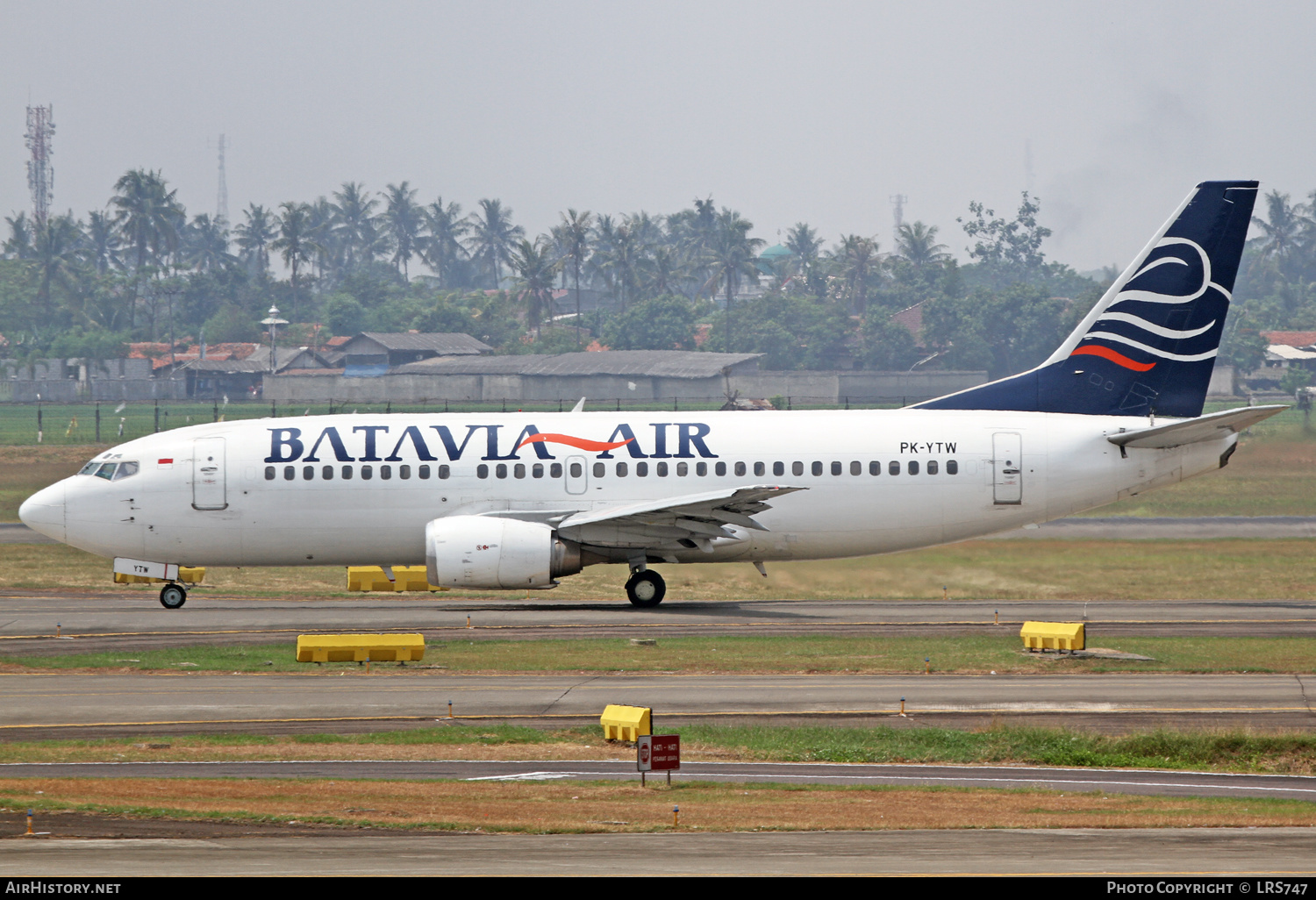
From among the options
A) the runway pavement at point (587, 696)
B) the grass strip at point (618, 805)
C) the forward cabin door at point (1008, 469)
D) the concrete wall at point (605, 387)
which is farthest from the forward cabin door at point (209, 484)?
the concrete wall at point (605, 387)

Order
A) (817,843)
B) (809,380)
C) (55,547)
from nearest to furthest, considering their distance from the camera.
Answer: (817,843) < (55,547) < (809,380)

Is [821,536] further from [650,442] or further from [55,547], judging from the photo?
[55,547]

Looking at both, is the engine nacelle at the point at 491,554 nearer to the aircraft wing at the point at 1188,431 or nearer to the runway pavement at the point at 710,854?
the aircraft wing at the point at 1188,431

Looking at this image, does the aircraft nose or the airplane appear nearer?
the airplane

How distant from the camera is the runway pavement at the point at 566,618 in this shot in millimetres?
35594

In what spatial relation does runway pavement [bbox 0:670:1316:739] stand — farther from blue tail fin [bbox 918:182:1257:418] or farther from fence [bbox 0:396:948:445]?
fence [bbox 0:396:948:445]

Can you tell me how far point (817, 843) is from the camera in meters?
17.1

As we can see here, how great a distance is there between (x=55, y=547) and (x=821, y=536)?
1170 inches

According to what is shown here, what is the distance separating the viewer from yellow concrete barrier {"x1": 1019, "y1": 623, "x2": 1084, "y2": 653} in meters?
32.3

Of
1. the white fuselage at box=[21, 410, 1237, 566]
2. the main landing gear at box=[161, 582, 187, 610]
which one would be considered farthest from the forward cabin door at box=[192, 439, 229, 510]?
the main landing gear at box=[161, 582, 187, 610]

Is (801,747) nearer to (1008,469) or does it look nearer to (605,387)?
(1008,469)

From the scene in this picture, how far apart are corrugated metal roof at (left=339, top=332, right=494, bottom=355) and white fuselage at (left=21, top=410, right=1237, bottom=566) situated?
12441 centimetres

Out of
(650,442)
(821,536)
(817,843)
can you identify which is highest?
(650,442)
